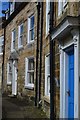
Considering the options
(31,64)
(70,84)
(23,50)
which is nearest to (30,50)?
(31,64)

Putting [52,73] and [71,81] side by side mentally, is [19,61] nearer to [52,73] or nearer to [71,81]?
[52,73]

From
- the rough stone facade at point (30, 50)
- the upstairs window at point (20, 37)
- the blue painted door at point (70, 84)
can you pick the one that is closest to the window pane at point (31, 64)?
the rough stone facade at point (30, 50)

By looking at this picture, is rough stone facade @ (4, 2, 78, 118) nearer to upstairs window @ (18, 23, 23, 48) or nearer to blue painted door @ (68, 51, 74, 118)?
upstairs window @ (18, 23, 23, 48)

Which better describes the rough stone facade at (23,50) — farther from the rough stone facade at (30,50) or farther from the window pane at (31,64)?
the window pane at (31,64)

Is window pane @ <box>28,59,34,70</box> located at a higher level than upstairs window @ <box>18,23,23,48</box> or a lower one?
lower

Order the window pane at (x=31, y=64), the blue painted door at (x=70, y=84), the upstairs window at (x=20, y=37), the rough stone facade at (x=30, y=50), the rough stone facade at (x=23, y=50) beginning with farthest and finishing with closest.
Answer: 1. the upstairs window at (x=20, y=37)
2. the window pane at (x=31, y=64)
3. the rough stone facade at (x=23, y=50)
4. the rough stone facade at (x=30, y=50)
5. the blue painted door at (x=70, y=84)

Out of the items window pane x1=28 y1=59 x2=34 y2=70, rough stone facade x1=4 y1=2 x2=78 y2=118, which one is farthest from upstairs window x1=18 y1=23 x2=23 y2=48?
window pane x1=28 y1=59 x2=34 y2=70

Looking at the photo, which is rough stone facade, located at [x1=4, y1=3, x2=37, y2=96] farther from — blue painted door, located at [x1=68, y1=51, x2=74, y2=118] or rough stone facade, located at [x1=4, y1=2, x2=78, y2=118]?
blue painted door, located at [x1=68, y1=51, x2=74, y2=118]

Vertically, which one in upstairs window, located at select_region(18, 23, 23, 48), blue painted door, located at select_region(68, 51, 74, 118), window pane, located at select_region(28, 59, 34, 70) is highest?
upstairs window, located at select_region(18, 23, 23, 48)

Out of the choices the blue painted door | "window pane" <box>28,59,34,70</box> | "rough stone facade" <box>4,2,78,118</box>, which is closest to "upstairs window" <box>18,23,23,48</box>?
"rough stone facade" <box>4,2,78,118</box>

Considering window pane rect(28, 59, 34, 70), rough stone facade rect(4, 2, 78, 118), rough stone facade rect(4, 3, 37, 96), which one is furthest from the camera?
window pane rect(28, 59, 34, 70)

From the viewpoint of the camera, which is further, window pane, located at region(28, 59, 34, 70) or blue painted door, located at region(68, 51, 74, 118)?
window pane, located at region(28, 59, 34, 70)

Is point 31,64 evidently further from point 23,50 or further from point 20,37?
point 20,37

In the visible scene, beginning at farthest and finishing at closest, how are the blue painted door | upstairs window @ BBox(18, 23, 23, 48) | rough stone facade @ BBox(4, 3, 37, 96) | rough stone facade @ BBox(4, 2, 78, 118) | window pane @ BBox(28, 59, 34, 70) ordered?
upstairs window @ BBox(18, 23, 23, 48) < window pane @ BBox(28, 59, 34, 70) < rough stone facade @ BBox(4, 3, 37, 96) < rough stone facade @ BBox(4, 2, 78, 118) < the blue painted door
